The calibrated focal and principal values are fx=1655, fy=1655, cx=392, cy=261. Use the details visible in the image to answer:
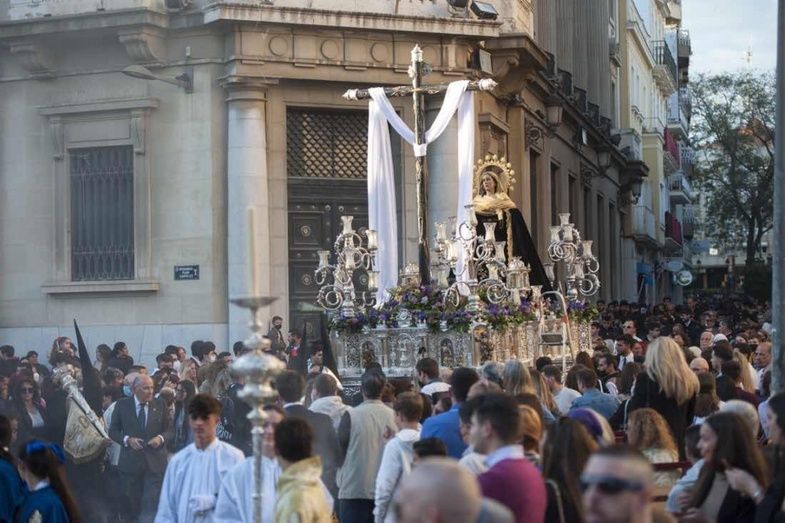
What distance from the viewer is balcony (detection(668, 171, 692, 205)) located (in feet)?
264

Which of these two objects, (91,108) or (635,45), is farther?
(635,45)

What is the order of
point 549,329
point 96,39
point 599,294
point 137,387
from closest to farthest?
point 137,387 → point 549,329 → point 96,39 → point 599,294

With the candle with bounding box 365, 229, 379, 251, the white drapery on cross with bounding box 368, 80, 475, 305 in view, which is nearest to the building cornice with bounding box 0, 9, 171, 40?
the white drapery on cross with bounding box 368, 80, 475, 305

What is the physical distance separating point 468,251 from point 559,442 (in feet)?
39.6

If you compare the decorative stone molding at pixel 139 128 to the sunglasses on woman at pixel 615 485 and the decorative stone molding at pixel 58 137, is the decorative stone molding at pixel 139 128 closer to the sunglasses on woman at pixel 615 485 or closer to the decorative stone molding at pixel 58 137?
the decorative stone molding at pixel 58 137

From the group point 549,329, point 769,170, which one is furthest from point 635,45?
point 549,329

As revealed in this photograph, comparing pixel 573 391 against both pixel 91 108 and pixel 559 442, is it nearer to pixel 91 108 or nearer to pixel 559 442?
pixel 559 442

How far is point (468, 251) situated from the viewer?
19.2 m

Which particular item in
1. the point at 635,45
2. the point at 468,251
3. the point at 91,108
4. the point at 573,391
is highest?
the point at 635,45

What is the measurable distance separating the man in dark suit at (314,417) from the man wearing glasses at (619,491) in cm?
592

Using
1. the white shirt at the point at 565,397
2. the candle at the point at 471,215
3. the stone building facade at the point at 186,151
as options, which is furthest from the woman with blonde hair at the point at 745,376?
the stone building facade at the point at 186,151

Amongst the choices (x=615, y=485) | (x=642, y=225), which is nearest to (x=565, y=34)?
(x=642, y=225)

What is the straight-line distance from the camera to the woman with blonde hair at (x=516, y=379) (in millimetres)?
10859

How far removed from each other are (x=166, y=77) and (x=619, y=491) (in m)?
20.5
